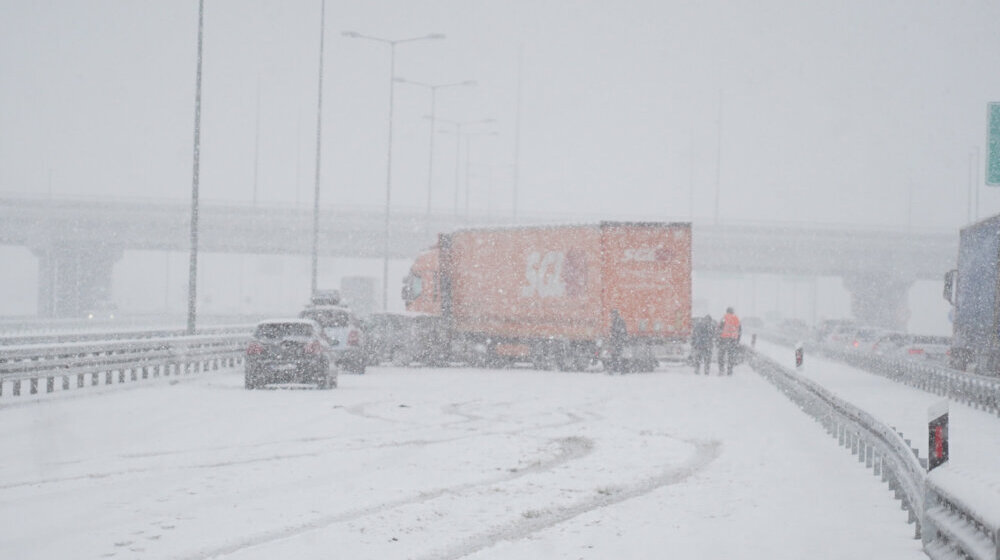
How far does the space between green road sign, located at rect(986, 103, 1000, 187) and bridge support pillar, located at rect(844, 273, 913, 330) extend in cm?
5639

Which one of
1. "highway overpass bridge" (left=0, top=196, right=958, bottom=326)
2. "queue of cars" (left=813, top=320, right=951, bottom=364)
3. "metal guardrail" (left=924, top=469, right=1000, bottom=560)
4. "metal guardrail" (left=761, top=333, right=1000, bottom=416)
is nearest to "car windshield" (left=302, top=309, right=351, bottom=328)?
"metal guardrail" (left=761, top=333, right=1000, bottom=416)

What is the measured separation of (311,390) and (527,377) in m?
7.08

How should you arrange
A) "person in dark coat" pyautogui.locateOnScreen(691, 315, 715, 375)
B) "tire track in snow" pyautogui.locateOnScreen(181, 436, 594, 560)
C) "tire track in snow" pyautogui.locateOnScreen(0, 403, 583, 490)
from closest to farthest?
"tire track in snow" pyautogui.locateOnScreen(181, 436, 594, 560)
"tire track in snow" pyautogui.locateOnScreen(0, 403, 583, 490)
"person in dark coat" pyautogui.locateOnScreen(691, 315, 715, 375)

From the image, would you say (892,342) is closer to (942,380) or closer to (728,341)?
(728,341)

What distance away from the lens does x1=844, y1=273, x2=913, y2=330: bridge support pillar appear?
248 feet

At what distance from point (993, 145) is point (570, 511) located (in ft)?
38.2

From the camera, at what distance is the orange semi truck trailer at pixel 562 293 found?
1268 inches

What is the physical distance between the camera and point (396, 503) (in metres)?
10.8

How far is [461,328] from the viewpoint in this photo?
1430 inches

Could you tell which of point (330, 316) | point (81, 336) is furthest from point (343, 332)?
point (81, 336)

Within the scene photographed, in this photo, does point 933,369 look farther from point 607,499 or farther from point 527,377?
point 607,499

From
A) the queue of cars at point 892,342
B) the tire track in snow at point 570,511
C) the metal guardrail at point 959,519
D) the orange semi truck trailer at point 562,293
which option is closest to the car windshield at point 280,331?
the orange semi truck trailer at point 562,293

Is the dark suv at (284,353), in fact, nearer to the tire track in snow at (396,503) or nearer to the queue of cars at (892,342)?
the tire track in snow at (396,503)

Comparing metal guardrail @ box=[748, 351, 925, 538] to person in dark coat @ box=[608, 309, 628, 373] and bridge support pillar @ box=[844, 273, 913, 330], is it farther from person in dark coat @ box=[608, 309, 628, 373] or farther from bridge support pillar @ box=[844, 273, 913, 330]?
bridge support pillar @ box=[844, 273, 913, 330]
